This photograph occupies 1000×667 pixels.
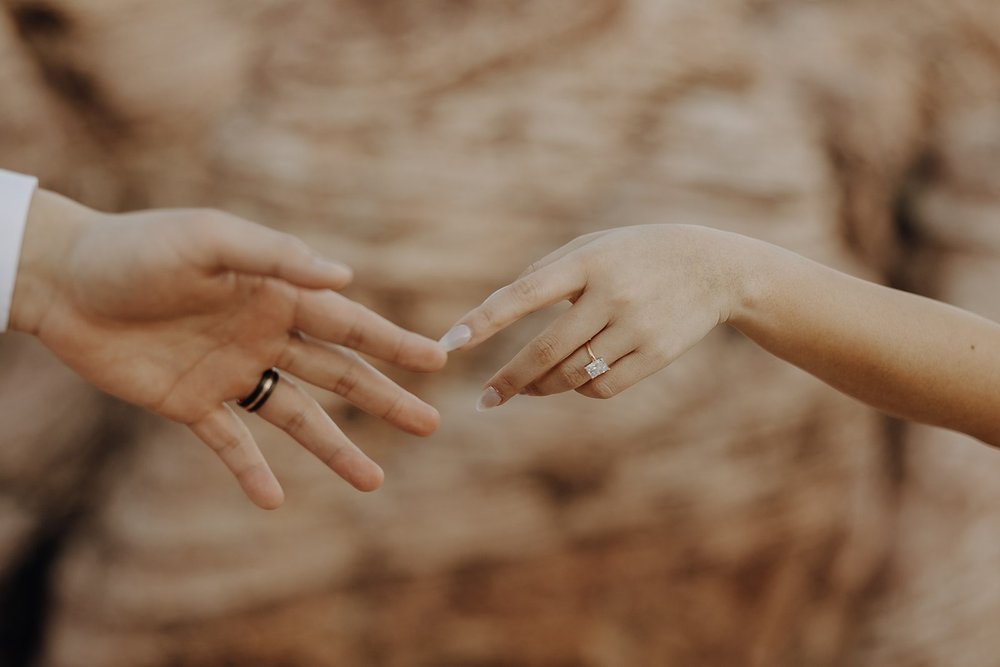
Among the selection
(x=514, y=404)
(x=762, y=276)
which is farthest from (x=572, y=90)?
(x=762, y=276)

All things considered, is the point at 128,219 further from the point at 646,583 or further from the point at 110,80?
the point at 646,583

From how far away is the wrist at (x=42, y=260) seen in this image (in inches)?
40.5

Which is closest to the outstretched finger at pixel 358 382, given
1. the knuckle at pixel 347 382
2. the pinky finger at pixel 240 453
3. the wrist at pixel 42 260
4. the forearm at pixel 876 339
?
the knuckle at pixel 347 382

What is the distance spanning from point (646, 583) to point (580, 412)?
0.35 metres

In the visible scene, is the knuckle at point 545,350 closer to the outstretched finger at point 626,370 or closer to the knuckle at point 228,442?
the outstretched finger at point 626,370

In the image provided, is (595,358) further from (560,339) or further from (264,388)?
(264,388)

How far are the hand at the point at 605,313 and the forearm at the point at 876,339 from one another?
0.30 feet

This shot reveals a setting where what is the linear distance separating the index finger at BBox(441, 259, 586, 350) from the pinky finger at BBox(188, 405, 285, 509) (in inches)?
10.9

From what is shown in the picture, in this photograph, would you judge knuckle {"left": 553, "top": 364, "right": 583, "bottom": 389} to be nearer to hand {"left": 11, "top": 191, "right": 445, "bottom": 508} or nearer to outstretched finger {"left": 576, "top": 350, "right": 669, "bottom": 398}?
outstretched finger {"left": 576, "top": 350, "right": 669, "bottom": 398}

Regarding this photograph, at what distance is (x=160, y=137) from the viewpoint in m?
1.80

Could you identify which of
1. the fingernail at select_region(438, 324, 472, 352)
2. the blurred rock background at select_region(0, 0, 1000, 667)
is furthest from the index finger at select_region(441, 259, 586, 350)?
the blurred rock background at select_region(0, 0, 1000, 667)

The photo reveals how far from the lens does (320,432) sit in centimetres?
104

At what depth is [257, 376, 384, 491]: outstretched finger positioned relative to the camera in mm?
1034

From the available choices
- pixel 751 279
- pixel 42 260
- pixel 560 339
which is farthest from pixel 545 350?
pixel 42 260
